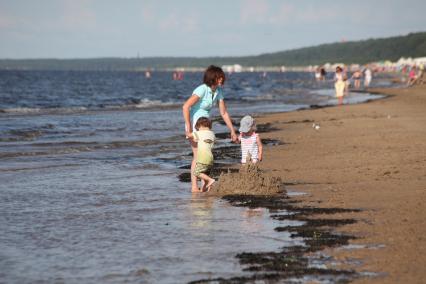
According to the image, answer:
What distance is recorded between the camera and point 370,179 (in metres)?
10.1

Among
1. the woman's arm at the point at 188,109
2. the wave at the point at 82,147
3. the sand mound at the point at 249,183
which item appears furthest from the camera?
the wave at the point at 82,147

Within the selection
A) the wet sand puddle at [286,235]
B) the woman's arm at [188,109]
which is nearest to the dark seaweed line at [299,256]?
the wet sand puddle at [286,235]

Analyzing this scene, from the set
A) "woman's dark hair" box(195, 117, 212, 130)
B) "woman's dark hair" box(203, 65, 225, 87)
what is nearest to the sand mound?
"woman's dark hair" box(195, 117, 212, 130)

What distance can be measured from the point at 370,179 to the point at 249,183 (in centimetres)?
175

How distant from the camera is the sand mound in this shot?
9547mm

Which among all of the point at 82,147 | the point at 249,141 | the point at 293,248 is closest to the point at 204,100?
the point at 249,141

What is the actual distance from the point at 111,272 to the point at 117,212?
9.05ft

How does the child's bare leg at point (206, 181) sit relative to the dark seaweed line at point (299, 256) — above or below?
below

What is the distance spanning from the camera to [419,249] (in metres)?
6.21

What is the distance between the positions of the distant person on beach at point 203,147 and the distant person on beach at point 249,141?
0.64m

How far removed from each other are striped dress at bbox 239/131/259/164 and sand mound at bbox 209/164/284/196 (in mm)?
774

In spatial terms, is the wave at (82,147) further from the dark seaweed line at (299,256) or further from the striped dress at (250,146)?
the dark seaweed line at (299,256)

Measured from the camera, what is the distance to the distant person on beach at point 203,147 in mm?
9992

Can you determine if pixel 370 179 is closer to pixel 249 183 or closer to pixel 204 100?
pixel 249 183
